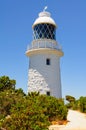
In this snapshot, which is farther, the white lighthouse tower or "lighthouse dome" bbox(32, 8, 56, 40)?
"lighthouse dome" bbox(32, 8, 56, 40)

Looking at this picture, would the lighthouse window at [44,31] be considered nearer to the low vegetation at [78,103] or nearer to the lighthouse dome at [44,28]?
the lighthouse dome at [44,28]

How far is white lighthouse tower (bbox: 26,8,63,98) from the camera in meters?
24.2

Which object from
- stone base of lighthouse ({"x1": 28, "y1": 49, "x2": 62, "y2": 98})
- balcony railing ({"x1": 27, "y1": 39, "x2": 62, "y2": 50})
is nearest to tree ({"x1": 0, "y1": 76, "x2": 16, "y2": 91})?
stone base of lighthouse ({"x1": 28, "y1": 49, "x2": 62, "y2": 98})

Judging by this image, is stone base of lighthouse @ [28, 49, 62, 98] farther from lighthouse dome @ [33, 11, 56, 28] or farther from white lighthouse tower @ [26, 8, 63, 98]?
lighthouse dome @ [33, 11, 56, 28]

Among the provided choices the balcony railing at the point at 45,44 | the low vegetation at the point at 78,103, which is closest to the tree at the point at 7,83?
the balcony railing at the point at 45,44

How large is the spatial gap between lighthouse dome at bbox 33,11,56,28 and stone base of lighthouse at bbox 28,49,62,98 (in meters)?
3.03

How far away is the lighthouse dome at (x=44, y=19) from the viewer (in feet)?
83.1

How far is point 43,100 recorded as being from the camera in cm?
1762

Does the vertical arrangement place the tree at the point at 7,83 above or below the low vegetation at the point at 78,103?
above

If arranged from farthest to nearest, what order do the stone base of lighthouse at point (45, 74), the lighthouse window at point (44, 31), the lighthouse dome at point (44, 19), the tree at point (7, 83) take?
the lighthouse dome at point (44, 19)
the lighthouse window at point (44, 31)
the stone base of lighthouse at point (45, 74)
the tree at point (7, 83)

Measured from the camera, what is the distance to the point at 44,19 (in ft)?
83.8

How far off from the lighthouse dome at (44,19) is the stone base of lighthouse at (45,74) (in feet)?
9.92

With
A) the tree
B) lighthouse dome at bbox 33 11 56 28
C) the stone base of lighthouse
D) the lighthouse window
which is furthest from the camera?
lighthouse dome at bbox 33 11 56 28

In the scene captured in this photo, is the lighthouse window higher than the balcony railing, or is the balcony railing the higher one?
the lighthouse window
